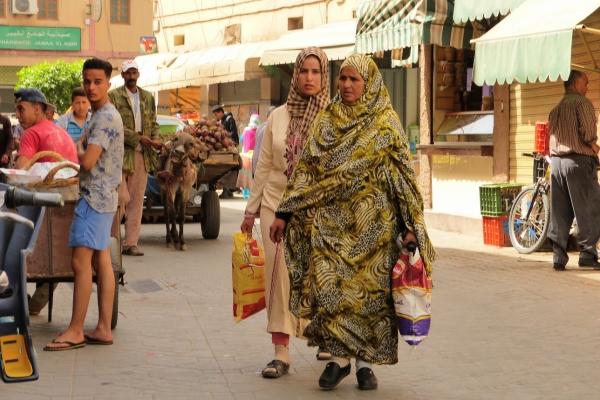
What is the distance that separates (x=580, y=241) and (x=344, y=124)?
21.4ft

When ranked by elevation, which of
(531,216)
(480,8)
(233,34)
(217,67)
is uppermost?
(233,34)

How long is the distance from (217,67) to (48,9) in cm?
2733

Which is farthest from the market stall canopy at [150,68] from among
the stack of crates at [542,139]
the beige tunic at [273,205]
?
the beige tunic at [273,205]

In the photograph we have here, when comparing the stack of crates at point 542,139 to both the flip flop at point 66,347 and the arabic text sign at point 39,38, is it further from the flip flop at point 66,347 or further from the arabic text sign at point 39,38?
the arabic text sign at point 39,38

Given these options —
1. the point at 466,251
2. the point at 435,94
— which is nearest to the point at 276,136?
the point at 466,251

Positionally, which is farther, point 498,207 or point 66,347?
point 498,207

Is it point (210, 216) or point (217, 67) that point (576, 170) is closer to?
point (210, 216)

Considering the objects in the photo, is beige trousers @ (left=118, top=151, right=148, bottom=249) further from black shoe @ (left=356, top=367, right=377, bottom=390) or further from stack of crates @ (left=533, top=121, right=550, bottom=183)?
black shoe @ (left=356, top=367, right=377, bottom=390)

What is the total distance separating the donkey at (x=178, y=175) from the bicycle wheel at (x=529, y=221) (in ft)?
12.5

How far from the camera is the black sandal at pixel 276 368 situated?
681 cm

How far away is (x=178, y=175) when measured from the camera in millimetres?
14211

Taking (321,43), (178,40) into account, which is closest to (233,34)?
(178,40)

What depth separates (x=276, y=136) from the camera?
7.06 metres

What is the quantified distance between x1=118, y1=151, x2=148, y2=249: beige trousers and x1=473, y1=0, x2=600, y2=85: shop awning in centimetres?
409
